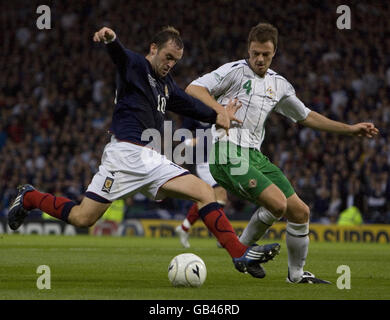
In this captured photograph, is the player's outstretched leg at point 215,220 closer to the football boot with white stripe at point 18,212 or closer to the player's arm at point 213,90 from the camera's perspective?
the player's arm at point 213,90

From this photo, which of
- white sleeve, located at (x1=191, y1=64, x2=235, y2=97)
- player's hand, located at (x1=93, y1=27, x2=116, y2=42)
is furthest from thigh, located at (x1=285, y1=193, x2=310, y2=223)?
player's hand, located at (x1=93, y1=27, x2=116, y2=42)

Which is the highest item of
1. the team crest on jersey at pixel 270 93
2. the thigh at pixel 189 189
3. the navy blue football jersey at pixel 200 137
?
the team crest on jersey at pixel 270 93

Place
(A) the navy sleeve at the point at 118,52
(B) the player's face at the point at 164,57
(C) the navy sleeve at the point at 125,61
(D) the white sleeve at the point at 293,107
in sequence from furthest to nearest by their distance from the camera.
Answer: (D) the white sleeve at the point at 293,107, (B) the player's face at the point at 164,57, (C) the navy sleeve at the point at 125,61, (A) the navy sleeve at the point at 118,52

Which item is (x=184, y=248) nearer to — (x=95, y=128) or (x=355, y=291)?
(x=355, y=291)

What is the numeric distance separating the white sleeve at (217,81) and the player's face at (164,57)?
0.61 m

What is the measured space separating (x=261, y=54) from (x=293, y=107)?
714mm

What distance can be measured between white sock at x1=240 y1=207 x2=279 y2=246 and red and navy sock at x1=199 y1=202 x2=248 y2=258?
4.11 ft

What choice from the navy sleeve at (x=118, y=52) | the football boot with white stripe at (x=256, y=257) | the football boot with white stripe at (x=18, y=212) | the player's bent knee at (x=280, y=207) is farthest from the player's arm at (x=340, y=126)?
the football boot with white stripe at (x=18, y=212)

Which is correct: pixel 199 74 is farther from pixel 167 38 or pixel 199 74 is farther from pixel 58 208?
pixel 167 38

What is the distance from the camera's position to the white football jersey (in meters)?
8.00

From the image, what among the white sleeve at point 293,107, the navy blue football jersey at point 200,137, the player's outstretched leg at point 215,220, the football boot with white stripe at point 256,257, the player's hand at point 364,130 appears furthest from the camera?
the navy blue football jersey at point 200,137

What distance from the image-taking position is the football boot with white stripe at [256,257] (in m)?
6.50

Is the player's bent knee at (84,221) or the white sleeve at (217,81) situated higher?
the white sleeve at (217,81)
